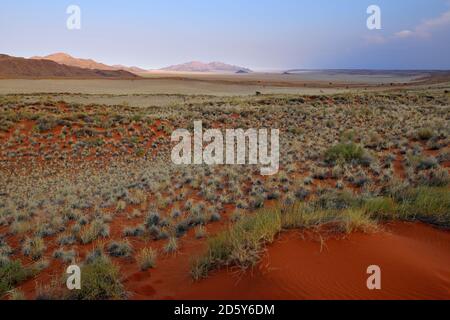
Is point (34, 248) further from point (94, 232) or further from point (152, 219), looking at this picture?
point (152, 219)

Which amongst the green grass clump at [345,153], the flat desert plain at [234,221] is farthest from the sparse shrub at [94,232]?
the green grass clump at [345,153]

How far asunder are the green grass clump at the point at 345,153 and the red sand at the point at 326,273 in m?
6.67

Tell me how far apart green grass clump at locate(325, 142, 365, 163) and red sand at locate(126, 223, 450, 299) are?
6.67 metres

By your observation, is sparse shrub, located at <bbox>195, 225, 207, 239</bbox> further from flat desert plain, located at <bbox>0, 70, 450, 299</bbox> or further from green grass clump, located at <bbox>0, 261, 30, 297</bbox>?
green grass clump, located at <bbox>0, 261, 30, 297</bbox>

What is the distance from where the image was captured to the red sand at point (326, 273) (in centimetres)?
385

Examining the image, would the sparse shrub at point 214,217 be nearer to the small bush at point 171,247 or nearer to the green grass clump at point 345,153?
the small bush at point 171,247

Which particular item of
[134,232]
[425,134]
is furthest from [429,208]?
[425,134]

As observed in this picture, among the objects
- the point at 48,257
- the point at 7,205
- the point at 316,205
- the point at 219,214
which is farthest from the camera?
the point at 7,205

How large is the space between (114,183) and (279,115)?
1739 cm

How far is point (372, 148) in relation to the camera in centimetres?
1398

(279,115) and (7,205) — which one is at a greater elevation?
(279,115)

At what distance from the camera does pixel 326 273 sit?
4148 millimetres
